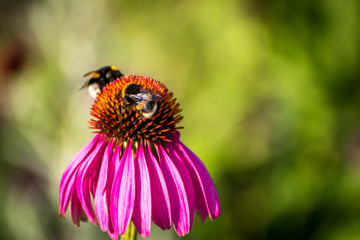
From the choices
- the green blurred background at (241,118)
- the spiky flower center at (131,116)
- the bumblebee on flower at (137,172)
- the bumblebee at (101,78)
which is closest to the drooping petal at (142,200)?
the bumblebee on flower at (137,172)

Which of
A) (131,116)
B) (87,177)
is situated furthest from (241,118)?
(87,177)

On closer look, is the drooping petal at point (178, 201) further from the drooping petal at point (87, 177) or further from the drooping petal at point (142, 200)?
the drooping petal at point (87, 177)

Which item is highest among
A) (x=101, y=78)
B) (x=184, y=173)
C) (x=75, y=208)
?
(x=101, y=78)

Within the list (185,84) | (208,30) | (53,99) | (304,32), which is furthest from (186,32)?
(53,99)

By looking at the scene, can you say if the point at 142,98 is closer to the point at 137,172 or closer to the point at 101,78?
the point at 137,172

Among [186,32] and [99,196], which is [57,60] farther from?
[99,196]

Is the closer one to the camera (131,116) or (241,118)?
(131,116)

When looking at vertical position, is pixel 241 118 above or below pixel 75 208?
below
